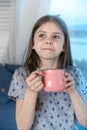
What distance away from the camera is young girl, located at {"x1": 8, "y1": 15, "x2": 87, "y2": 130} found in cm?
91

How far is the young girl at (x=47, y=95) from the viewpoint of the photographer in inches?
35.9

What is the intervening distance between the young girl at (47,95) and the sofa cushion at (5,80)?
45 centimetres

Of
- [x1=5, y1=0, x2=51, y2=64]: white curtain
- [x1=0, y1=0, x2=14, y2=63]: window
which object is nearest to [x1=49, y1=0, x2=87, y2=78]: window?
[x1=5, y1=0, x2=51, y2=64]: white curtain

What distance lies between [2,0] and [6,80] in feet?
1.81

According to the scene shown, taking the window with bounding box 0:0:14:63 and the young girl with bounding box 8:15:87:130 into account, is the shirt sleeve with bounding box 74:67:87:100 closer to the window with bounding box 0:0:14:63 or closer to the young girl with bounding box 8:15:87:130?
A: the young girl with bounding box 8:15:87:130

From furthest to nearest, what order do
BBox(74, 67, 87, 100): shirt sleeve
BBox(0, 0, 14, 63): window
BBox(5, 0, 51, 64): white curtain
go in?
BBox(0, 0, 14, 63): window → BBox(5, 0, 51, 64): white curtain → BBox(74, 67, 87, 100): shirt sleeve

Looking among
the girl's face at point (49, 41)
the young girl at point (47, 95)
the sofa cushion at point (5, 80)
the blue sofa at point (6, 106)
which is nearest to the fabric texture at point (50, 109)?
the young girl at point (47, 95)

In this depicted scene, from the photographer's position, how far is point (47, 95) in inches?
38.9

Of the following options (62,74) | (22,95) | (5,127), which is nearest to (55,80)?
(62,74)

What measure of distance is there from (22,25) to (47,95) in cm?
68

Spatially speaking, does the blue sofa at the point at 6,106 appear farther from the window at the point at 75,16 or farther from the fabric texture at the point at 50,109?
the window at the point at 75,16

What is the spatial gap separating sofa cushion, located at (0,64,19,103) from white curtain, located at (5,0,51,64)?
9cm

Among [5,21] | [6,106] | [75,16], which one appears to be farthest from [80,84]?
[5,21]

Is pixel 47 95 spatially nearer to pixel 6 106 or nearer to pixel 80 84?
pixel 80 84
